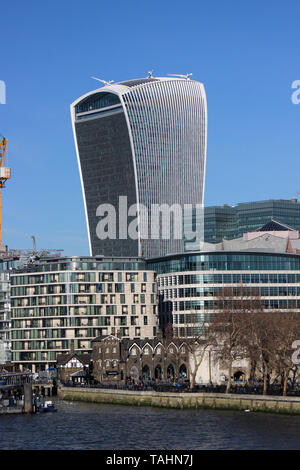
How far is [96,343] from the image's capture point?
186 meters

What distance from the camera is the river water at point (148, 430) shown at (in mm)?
103938

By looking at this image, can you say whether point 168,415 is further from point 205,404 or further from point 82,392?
point 82,392

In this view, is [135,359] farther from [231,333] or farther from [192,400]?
[192,400]

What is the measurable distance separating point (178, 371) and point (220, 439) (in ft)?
253

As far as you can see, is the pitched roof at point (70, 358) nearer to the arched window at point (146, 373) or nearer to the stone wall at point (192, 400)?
the arched window at point (146, 373)

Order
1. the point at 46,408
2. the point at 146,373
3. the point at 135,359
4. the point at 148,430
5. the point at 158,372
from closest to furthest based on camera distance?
the point at 148,430
the point at 46,408
the point at 135,359
the point at 146,373
the point at 158,372

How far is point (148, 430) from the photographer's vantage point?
115 m

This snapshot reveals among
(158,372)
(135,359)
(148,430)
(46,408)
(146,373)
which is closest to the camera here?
(148,430)

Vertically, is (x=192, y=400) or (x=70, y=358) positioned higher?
(x=70, y=358)

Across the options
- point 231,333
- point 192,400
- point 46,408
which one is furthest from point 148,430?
point 231,333

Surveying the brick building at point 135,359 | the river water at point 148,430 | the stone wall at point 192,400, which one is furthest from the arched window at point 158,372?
the river water at point 148,430

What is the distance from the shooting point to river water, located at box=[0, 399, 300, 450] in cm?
10394
